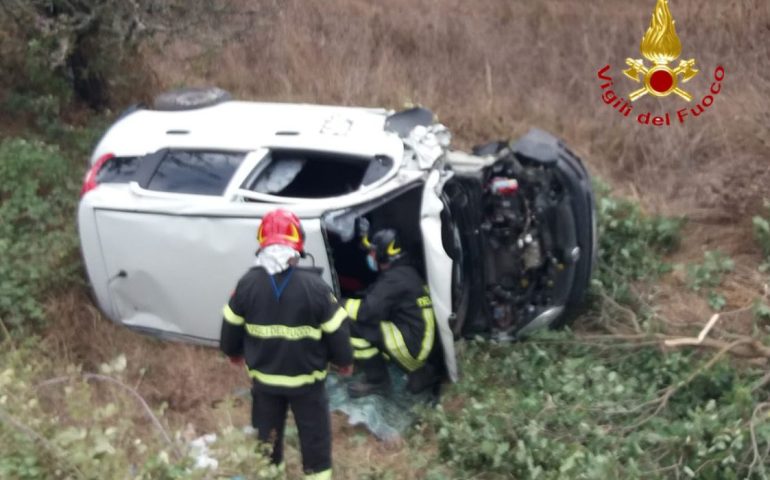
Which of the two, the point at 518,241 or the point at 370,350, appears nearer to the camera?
the point at 370,350

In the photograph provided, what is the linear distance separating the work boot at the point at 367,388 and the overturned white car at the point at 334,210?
480 millimetres

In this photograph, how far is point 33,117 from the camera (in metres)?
8.62

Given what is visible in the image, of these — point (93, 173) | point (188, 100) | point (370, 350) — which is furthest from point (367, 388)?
point (188, 100)

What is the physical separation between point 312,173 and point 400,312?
1.25 m

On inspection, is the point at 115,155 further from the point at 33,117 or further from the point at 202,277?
the point at 33,117

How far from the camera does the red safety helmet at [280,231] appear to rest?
442 centimetres

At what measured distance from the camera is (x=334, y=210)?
18.2ft

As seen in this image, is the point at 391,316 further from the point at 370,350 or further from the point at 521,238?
the point at 521,238

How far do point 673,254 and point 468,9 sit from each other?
20.0 ft

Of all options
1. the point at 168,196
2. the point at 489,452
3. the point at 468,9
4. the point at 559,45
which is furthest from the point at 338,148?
the point at 468,9

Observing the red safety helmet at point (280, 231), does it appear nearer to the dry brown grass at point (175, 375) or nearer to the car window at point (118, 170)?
the dry brown grass at point (175, 375)

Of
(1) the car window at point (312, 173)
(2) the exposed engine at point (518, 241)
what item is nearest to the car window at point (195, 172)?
(1) the car window at point (312, 173)

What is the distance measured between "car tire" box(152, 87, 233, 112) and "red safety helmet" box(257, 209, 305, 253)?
267 cm

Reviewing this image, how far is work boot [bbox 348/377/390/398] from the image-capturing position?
235 inches
